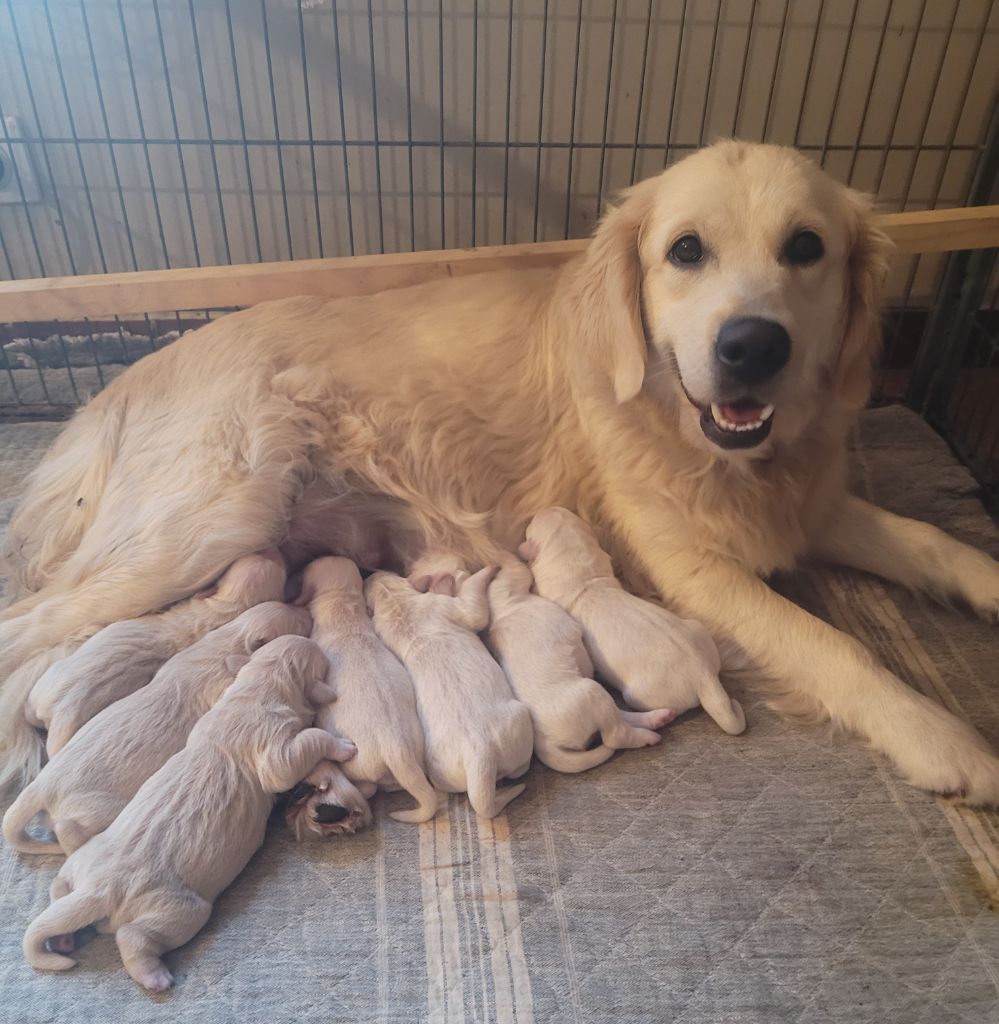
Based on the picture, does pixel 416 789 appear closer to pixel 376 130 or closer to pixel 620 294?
pixel 620 294

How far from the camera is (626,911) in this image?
52.3 inches

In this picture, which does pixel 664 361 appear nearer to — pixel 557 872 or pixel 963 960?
pixel 557 872

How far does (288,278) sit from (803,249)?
1.25 m

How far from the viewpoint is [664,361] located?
5.57 feet

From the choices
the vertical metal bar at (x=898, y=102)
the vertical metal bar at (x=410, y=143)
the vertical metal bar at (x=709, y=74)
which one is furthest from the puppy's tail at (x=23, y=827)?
the vertical metal bar at (x=898, y=102)

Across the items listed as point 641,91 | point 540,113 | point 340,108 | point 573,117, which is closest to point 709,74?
point 641,91

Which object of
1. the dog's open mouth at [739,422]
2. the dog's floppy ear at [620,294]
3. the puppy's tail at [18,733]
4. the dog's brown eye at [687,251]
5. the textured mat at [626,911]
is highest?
the dog's brown eye at [687,251]

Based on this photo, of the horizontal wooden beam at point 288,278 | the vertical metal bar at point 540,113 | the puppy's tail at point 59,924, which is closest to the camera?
the puppy's tail at point 59,924

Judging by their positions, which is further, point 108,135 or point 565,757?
point 108,135

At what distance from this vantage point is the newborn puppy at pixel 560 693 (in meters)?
1.50

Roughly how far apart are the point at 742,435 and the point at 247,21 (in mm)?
1971

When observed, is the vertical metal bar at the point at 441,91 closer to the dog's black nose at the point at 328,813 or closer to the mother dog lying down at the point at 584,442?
the mother dog lying down at the point at 584,442

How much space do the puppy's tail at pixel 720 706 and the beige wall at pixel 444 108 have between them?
176cm

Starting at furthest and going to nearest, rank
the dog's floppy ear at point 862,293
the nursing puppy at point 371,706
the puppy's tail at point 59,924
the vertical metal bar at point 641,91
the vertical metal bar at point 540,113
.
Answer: the vertical metal bar at point 641,91
the vertical metal bar at point 540,113
the dog's floppy ear at point 862,293
the nursing puppy at point 371,706
the puppy's tail at point 59,924
